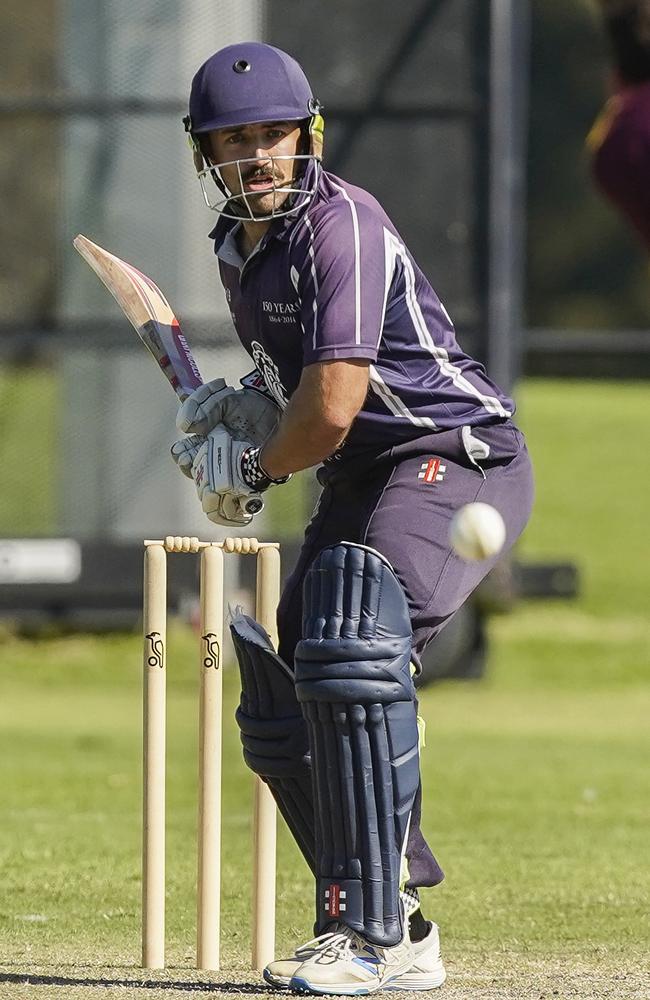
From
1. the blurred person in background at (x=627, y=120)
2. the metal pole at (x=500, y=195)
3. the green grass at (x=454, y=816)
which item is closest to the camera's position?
the green grass at (x=454, y=816)

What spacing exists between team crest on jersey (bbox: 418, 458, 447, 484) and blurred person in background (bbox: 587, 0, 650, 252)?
2553mm

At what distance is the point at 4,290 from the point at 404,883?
7602 mm

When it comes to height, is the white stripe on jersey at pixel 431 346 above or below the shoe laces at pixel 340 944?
above

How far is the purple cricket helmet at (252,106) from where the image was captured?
3410 millimetres

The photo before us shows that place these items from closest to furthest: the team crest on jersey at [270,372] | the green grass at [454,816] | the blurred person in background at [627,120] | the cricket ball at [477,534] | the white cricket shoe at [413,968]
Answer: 1. the cricket ball at [477,534]
2. the white cricket shoe at [413,968]
3. the team crest on jersey at [270,372]
4. the green grass at [454,816]
5. the blurred person in background at [627,120]

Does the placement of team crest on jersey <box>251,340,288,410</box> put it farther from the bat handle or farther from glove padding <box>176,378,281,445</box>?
the bat handle

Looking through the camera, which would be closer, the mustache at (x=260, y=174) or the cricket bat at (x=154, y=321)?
the mustache at (x=260, y=174)

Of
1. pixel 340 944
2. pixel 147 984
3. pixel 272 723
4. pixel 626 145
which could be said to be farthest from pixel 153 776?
pixel 626 145

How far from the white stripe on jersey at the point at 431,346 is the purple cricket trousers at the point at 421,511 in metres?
0.05

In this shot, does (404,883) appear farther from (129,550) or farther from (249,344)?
(129,550)

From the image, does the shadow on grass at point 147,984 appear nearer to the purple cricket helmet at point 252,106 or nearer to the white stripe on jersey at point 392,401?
the white stripe on jersey at point 392,401

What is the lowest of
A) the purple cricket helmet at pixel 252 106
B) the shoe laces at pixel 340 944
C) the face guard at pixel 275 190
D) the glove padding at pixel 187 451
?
the shoe laces at pixel 340 944

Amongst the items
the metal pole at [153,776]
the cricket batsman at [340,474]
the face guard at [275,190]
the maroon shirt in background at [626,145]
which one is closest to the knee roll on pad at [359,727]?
the cricket batsman at [340,474]

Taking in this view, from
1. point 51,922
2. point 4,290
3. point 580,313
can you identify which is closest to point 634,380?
point 580,313
